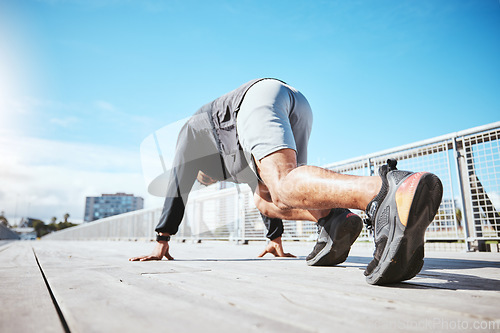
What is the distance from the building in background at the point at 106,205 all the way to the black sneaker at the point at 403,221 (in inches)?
4498

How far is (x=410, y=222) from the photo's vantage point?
851mm

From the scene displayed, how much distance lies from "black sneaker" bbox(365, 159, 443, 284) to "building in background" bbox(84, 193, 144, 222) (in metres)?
114

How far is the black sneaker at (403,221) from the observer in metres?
0.85

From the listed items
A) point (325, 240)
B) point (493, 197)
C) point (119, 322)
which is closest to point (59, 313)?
point (119, 322)

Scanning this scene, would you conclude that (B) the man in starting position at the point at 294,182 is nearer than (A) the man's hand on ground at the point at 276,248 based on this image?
Yes

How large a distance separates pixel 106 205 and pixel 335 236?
12667cm

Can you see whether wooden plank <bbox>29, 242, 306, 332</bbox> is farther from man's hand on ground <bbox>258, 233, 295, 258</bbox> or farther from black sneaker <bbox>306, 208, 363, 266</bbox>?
man's hand on ground <bbox>258, 233, 295, 258</bbox>

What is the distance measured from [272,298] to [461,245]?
3.67 metres

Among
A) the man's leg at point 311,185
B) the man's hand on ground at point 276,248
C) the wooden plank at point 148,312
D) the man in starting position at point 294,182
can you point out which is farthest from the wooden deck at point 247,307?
the man's hand on ground at point 276,248

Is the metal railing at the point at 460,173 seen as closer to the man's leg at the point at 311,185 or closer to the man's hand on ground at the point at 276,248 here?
the man's hand on ground at the point at 276,248

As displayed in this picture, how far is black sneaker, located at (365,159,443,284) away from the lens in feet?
2.80

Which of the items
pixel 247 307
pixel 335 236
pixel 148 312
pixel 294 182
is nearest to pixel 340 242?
pixel 335 236

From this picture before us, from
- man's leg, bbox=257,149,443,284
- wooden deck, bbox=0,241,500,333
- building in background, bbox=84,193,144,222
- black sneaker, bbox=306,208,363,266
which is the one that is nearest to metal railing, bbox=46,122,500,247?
black sneaker, bbox=306,208,363,266

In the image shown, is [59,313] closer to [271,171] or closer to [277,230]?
[271,171]
